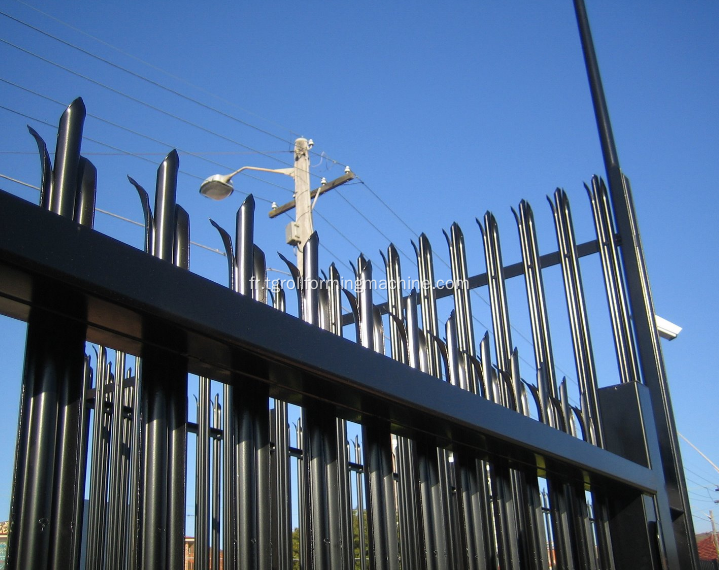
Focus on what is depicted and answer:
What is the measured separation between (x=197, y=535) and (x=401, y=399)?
3.47ft

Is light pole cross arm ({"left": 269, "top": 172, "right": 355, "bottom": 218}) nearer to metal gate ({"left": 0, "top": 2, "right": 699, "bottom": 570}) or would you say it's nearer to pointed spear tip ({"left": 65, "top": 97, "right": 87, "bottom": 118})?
metal gate ({"left": 0, "top": 2, "right": 699, "bottom": 570})

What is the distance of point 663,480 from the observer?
2875 mm

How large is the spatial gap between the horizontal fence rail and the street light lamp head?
7.73 metres

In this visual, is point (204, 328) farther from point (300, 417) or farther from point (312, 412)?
point (300, 417)

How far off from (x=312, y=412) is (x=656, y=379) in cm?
193

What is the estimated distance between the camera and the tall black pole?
284 centimetres

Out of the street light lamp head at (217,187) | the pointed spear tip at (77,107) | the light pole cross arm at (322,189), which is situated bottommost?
the pointed spear tip at (77,107)

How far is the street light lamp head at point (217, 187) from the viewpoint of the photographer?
33.3 ft

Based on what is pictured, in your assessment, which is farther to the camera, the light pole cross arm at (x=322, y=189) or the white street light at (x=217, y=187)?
the light pole cross arm at (x=322, y=189)

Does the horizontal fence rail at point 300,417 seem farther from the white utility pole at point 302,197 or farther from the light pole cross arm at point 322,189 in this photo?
the light pole cross arm at point 322,189

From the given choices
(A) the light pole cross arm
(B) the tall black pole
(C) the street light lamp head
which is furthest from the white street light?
(B) the tall black pole

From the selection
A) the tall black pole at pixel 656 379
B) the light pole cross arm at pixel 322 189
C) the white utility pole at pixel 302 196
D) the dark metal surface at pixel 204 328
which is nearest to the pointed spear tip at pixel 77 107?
the dark metal surface at pixel 204 328

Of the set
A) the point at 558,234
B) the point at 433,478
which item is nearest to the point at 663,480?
the point at 558,234

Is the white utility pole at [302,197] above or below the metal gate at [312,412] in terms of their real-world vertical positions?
above
